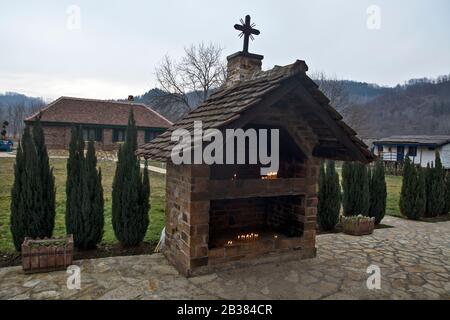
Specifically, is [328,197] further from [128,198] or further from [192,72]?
[192,72]

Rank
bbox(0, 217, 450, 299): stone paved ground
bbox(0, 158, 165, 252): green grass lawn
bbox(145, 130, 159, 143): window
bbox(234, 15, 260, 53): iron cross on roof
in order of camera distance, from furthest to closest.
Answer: bbox(145, 130, 159, 143): window → bbox(0, 158, 165, 252): green grass lawn → bbox(234, 15, 260, 53): iron cross on roof → bbox(0, 217, 450, 299): stone paved ground

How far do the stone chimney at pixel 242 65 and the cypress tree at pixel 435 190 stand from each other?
786cm

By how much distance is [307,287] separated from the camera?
4.42 metres

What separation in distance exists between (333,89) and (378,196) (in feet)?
101

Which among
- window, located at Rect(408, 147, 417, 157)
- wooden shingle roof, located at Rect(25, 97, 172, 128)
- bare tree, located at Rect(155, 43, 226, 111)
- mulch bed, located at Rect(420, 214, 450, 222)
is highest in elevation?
bare tree, located at Rect(155, 43, 226, 111)

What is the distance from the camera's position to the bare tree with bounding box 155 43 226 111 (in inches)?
986

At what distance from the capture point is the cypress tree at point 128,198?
6.02 meters

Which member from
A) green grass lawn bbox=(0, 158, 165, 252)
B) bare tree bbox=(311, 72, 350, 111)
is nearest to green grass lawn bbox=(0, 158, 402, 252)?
green grass lawn bbox=(0, 158, 165, 252)

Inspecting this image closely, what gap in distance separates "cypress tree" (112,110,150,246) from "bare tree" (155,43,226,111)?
19.5m

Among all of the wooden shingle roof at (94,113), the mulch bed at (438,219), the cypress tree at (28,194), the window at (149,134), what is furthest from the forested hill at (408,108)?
the cypress tree at (28,194)

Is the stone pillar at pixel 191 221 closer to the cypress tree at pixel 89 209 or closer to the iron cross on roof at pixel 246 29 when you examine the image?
the cypress tree at pixel 89 209

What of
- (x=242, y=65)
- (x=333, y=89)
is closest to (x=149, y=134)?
(x=333, y=89)

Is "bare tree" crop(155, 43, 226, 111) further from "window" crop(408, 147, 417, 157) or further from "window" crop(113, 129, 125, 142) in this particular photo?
"window" crop(408, 147, 417, 157)

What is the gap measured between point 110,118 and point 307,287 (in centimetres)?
2735
